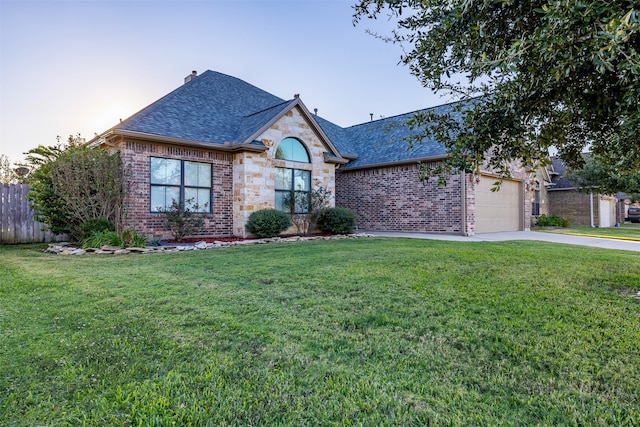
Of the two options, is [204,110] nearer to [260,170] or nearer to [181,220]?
[260,170]

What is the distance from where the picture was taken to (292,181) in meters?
13.2

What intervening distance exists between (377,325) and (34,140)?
16869mm

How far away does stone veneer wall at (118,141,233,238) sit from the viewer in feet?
33.6

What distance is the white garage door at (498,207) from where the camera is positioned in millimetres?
14664

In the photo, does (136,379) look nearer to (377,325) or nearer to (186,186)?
(377,325)

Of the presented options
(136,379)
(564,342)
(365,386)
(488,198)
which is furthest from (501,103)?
(488,198)

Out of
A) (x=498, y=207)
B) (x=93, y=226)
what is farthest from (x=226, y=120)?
(x=498, y=207)

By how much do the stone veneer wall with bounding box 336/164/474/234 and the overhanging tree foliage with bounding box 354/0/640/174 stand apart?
29.5 feet

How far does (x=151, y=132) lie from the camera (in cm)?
1030

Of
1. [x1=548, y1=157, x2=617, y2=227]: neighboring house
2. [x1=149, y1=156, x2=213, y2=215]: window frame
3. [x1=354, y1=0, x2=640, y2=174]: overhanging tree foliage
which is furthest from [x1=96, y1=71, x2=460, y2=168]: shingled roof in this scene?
[x1=548, y1=157, x2=617, y2=227]: neighboring house

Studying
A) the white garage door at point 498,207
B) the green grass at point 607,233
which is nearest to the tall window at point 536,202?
the green grass at point 607,233

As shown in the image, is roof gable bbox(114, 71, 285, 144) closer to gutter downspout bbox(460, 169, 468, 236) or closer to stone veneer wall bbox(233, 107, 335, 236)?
stone veneer wall bbox(233, 107, 335, 236)

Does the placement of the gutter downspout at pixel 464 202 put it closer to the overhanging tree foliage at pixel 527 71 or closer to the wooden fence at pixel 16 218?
the overhanging tree foliage at pixel 527 71

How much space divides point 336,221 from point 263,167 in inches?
133
